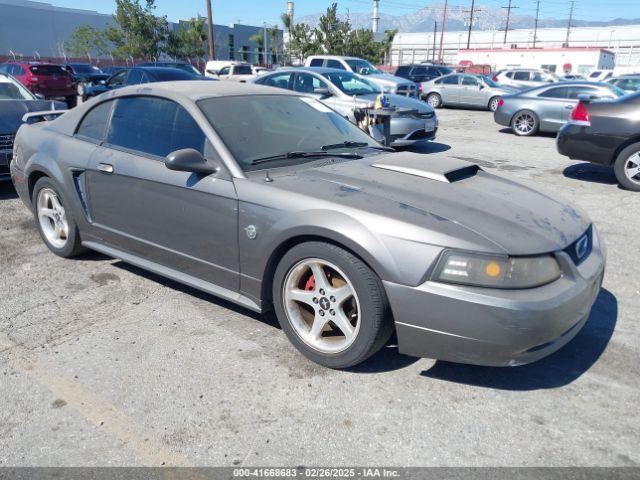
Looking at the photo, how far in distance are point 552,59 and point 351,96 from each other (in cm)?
4794

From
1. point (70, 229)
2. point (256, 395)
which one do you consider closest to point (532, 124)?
point (70, 229)

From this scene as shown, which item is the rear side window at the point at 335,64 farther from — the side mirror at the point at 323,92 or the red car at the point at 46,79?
the red car at the point at 46,79

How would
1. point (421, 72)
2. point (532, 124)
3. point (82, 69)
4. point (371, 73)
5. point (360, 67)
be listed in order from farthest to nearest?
1. point (82, 69)
2. point (421, 72)
3. point (360, 67)
4. point (371, 73)
5. point (532, 124)

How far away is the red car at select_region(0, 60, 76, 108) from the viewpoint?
1838cm

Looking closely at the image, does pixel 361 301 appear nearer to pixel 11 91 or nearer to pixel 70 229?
pixel 70 229

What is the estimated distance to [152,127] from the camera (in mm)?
3848

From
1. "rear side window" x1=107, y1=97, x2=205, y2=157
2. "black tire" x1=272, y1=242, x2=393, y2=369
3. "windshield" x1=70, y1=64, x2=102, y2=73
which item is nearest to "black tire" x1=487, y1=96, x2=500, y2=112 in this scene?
"rear side window" x1=107, y1=97, x2=205, y2=157

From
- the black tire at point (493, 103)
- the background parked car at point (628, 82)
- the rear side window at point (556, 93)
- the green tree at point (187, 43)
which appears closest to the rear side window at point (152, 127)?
the rear side window at point (556, 93)

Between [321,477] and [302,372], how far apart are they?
0.82m

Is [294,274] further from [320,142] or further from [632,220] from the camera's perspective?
[632,220]

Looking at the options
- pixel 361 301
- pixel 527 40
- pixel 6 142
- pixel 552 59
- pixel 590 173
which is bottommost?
pixel 590 173

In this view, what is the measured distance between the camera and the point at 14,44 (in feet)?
162

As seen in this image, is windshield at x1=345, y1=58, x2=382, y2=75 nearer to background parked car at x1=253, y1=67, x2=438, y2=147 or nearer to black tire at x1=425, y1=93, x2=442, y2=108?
background parked car at x1=253, y1=67, x2=438, y2=147

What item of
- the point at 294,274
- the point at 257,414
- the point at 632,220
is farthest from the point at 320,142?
the point at 632,220
